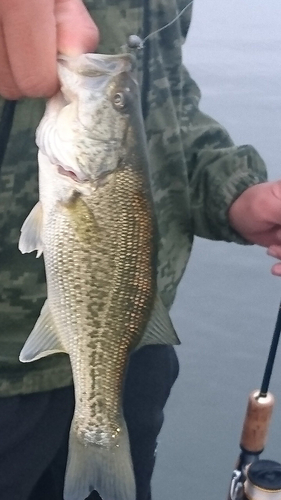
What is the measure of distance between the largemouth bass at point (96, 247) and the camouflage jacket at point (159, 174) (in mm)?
126

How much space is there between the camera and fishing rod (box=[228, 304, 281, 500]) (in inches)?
47.3

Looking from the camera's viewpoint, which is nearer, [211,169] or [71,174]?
[71,174]

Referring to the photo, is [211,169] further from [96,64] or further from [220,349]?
[220,349]

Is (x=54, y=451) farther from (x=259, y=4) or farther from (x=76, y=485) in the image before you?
(x=259, y=4)

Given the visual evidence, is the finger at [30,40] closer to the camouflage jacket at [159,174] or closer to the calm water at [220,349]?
the camouflage jacket at [159,174]

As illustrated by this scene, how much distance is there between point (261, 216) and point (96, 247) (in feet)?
1.03

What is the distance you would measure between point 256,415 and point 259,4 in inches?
125

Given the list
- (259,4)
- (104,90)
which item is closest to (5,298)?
(104,90)

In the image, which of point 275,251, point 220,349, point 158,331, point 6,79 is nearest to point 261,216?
point 275,251

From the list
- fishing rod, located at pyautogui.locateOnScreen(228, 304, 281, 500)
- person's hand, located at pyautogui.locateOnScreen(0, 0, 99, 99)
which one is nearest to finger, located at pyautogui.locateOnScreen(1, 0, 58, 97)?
person's hand, located at pyautogui.locateOnScreen(0, 0, 99, 99)

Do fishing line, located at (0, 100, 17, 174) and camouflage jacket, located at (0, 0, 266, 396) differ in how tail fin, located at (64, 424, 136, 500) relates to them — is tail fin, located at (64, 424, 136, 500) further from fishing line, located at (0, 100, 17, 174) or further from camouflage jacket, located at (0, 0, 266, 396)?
fishing line, located at (0, 100, 17, 174)

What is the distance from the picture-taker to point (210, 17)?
388cm

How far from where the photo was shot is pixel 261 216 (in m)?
1.05

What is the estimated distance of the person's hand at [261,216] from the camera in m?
1.04
